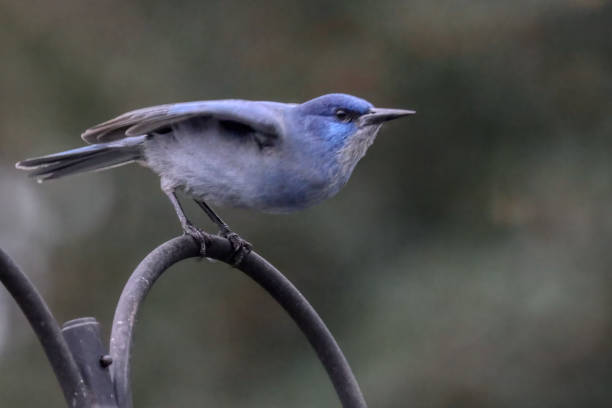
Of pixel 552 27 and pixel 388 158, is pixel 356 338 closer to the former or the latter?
pixel 388 158

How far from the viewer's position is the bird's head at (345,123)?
3939 millimetres

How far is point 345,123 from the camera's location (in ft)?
13.2

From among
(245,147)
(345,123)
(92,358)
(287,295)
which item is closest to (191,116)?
(245,147)

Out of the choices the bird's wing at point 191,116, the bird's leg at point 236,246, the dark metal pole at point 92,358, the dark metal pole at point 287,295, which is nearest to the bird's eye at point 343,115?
the bird's wing at point 191,116

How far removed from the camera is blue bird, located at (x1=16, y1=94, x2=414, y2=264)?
3.71m

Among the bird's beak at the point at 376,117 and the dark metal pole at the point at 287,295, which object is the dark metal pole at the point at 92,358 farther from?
the bird's beak at the point at 376,117

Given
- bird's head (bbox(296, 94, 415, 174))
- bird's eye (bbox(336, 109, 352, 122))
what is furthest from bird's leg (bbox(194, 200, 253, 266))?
bird's eye (bbox(336, 109, 352, 122))

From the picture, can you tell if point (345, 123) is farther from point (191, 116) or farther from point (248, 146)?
point (191, 116)

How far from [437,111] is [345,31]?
814 millimetres

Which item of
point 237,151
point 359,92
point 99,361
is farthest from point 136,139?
point 359,92

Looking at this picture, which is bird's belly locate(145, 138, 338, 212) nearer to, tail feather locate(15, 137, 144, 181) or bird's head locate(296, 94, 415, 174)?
bird's head locate(296, 94, 415, 174)

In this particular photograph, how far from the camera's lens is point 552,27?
6.28m

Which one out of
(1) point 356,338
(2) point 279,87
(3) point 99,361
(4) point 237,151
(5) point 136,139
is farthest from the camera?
(2) point 279,87

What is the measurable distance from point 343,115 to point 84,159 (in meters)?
1.04
